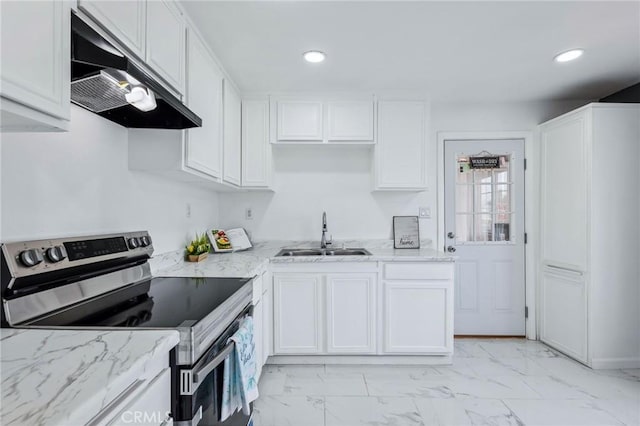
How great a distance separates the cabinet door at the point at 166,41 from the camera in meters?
1.39

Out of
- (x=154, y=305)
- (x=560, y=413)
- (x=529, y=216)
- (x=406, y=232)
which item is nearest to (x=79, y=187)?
(x=154, y=305)

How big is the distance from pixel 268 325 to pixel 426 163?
75.8 inches

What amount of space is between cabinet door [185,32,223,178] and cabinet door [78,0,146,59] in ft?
1.50

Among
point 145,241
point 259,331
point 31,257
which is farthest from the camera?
point 259,331

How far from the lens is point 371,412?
202 centimetres

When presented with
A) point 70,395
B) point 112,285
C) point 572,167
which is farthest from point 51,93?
point 572,167

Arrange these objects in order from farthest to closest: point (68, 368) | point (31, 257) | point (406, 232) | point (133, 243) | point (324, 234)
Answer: point (406, 232)
point (324, 234)
point (133, 243)
point (31, 257)
point (68, 368)

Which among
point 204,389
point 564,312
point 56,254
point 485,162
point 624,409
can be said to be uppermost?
point 485,162

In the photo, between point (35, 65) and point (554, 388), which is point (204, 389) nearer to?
point (35, 65)

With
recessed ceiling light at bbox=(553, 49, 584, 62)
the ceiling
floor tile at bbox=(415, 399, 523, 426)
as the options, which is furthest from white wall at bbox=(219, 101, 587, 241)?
floor tile at bbox=(415, 399, 523, 426)

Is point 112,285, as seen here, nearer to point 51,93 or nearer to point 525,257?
point 51,93

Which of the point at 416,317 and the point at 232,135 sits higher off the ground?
the point at 232,135

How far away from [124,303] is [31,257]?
0.34 metres

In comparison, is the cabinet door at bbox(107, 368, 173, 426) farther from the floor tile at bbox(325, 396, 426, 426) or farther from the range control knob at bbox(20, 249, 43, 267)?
the floor tile at bbox(325, 396, 426, 426)
